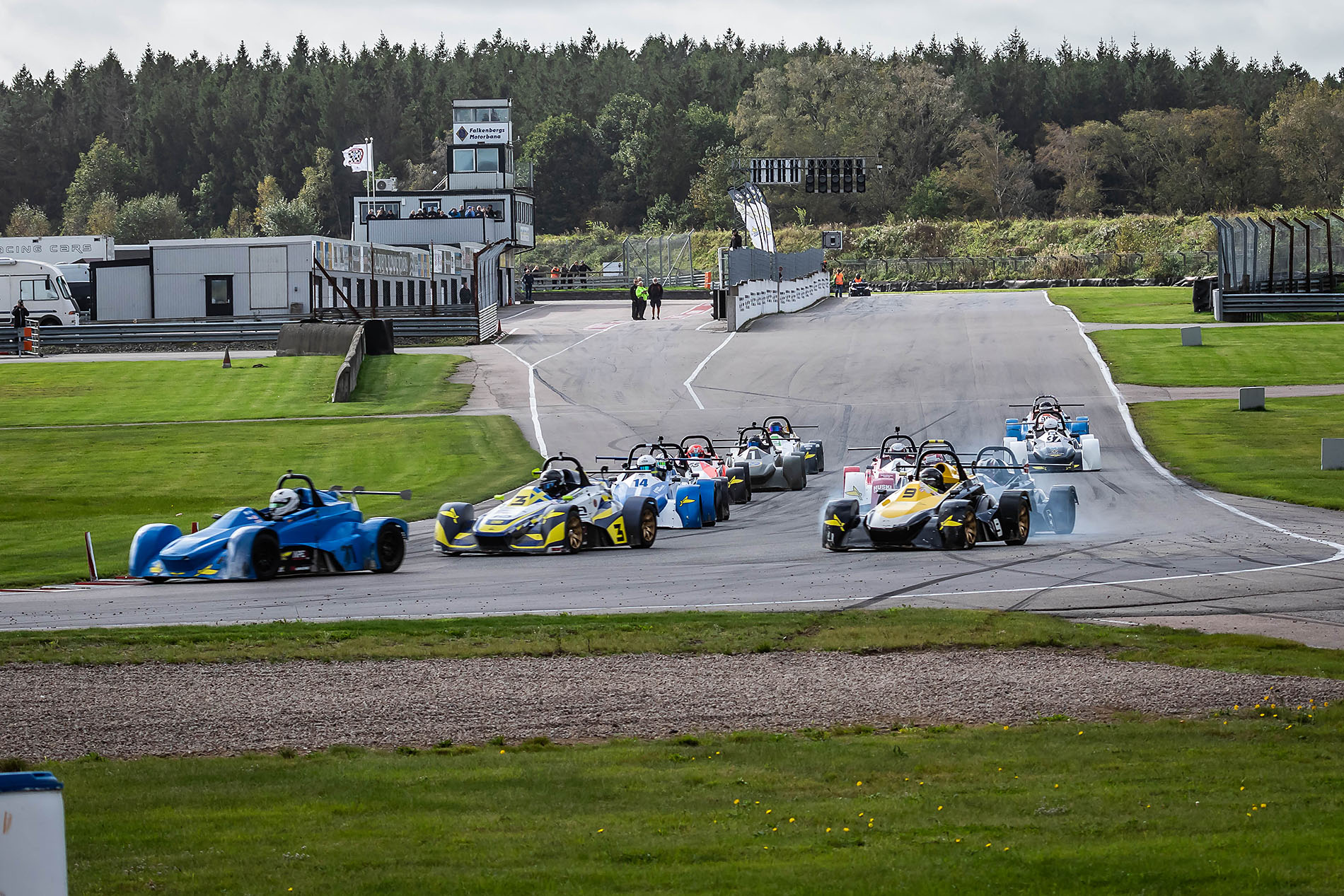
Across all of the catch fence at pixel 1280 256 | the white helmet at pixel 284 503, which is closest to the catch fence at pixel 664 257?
the catch fence at pixel 1280 256

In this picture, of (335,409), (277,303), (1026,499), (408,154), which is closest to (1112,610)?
(1026,499)

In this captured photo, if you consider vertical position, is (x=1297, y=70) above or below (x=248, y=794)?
above

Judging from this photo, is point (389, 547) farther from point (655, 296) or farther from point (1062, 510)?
point (655, 296)

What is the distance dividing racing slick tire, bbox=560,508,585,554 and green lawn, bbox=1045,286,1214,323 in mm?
40126

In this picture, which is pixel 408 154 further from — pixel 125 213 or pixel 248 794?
pixel 248 794

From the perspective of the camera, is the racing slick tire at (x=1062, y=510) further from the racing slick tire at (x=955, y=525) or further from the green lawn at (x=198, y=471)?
the green lawn at (x=198, y=471)

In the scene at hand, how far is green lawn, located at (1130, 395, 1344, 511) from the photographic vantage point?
83.5 ft

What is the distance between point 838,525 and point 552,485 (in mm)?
4342

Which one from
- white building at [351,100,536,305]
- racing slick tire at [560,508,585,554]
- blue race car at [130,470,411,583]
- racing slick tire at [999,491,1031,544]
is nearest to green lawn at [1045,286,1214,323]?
white building at [351,100,536,305]

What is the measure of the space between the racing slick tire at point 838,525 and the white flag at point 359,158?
3125 inches

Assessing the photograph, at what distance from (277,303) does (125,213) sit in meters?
97.6

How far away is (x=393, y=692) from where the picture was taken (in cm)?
1158

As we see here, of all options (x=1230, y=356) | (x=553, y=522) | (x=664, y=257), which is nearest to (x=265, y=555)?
(x=553, y=522)

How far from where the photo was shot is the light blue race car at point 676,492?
22750 mm
